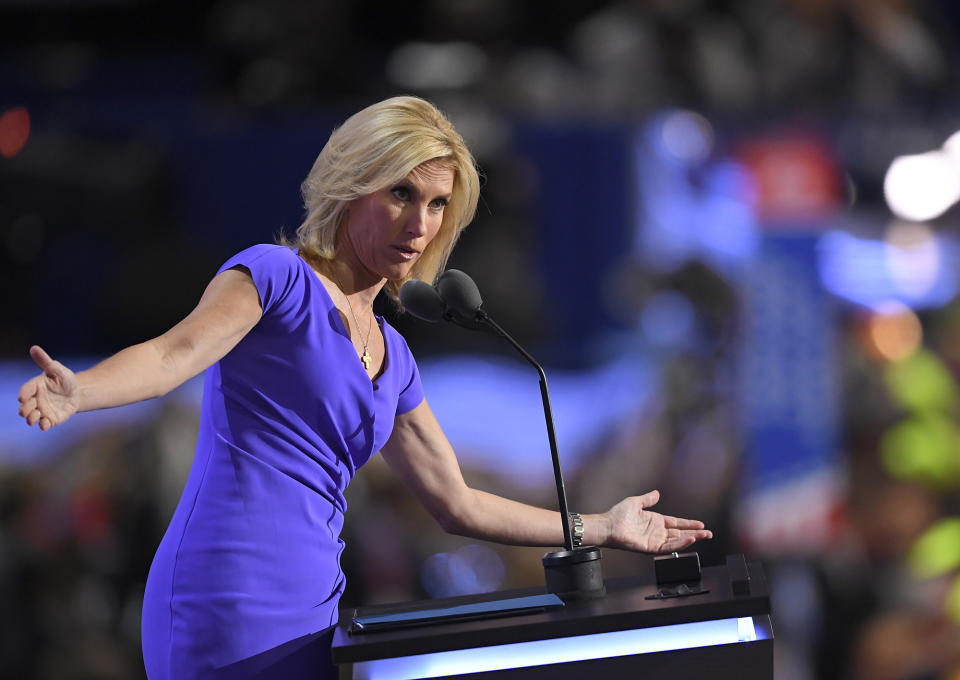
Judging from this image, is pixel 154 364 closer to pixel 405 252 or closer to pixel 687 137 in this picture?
pixel 405 252

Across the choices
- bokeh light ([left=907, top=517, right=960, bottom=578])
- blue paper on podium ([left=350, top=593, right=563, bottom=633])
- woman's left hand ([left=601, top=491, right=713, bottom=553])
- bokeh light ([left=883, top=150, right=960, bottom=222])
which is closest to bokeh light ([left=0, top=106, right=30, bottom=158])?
woman's left hand ([left=601, top=491, right=713, bottom=553])

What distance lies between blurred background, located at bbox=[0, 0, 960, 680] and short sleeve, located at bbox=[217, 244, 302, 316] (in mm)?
2261

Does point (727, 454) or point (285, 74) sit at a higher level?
point (285, 74)

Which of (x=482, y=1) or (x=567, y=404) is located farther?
(x=482, y=1)

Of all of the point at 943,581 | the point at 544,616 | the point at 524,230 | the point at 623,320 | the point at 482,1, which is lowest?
the point at 544,616

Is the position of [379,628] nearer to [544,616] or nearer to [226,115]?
[544,616]

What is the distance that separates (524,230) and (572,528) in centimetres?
244

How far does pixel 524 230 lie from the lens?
4.02m

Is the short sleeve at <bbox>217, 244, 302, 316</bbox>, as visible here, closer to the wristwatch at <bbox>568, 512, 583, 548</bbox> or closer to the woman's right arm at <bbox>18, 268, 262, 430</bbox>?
the woman's right arm at <bbox>18, 268, 262, 430</bbox>

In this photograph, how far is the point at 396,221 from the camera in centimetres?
158

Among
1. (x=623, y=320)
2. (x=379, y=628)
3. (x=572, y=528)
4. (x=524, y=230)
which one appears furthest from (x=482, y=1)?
(x=379, y=628)

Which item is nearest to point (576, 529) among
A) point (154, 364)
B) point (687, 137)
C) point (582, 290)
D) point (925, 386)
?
point (154, 364)

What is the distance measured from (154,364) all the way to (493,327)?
48cm

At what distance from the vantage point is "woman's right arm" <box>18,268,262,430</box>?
3.75 ft
